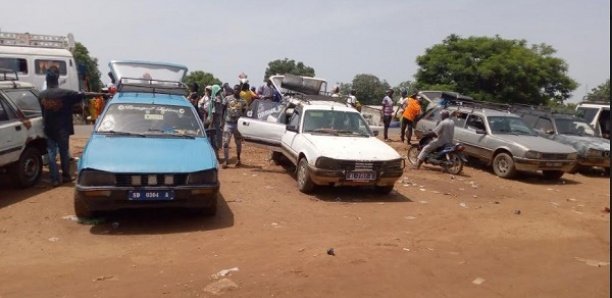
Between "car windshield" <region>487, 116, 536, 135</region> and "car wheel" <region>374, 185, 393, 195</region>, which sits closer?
"car wheel" <region>374, 185, 393, 195</region>

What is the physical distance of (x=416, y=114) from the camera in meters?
15.3

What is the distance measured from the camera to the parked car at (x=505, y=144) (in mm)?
11023

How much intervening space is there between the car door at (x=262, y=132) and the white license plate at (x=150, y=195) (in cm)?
419

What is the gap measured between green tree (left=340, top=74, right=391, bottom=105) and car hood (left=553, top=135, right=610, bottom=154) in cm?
3013

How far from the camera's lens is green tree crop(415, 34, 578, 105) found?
29.0 metres

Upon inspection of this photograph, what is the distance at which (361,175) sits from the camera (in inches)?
320

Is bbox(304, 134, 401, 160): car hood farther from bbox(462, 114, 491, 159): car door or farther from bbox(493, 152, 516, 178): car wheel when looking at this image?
bbox(462, 114, 491, 159): car door

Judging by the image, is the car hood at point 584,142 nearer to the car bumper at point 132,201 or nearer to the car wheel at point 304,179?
the car wheel at point 304,179

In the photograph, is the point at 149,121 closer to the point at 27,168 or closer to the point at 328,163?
the point at 27,168

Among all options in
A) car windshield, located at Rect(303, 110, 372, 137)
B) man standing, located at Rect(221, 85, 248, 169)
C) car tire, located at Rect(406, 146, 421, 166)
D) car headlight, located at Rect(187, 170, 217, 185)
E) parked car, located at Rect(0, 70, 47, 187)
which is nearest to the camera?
car headlight, located at Rect(187, 170, 217, 185)

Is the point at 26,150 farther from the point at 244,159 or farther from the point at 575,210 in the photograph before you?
the point at 575,210

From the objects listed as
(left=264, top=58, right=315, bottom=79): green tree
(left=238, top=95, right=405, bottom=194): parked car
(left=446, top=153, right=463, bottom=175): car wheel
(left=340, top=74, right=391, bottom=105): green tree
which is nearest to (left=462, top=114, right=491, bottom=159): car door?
(left=446, top=153, right=463, bottom=175): car wheel

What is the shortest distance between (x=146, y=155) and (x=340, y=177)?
127 inches

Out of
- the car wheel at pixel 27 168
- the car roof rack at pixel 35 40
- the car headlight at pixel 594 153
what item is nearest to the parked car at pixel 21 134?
the car wheel at pixel 27 168
